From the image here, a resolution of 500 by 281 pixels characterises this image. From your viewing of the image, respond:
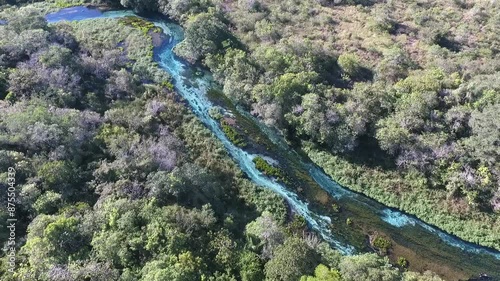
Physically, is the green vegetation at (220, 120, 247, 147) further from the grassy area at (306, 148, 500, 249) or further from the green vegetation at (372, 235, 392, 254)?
the green vegetation at (372, 235, 392, 254)

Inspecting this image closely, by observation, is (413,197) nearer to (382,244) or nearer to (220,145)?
(382,244)

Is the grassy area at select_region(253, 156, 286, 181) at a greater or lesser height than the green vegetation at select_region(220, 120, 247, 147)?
lesser

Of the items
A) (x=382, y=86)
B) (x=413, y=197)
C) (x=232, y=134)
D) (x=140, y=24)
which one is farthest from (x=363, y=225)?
(x=140, y=24)

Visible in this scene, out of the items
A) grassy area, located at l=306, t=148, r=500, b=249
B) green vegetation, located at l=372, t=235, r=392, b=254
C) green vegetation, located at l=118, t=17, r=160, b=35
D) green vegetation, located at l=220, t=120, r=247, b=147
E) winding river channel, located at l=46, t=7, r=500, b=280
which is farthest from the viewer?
green vegetation, located at l=118, t=17, r=160, b=35

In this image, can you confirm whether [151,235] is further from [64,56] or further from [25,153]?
[64,56]

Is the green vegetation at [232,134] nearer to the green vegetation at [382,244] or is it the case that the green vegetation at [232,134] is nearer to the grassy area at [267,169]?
the grassy area at [267,169]

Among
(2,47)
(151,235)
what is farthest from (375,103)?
(2,47)

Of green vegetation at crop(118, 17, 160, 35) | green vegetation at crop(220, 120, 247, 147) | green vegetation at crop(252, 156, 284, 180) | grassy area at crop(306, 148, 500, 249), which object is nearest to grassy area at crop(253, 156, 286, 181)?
green vegetation at crop(252, 156, 284, 180)
